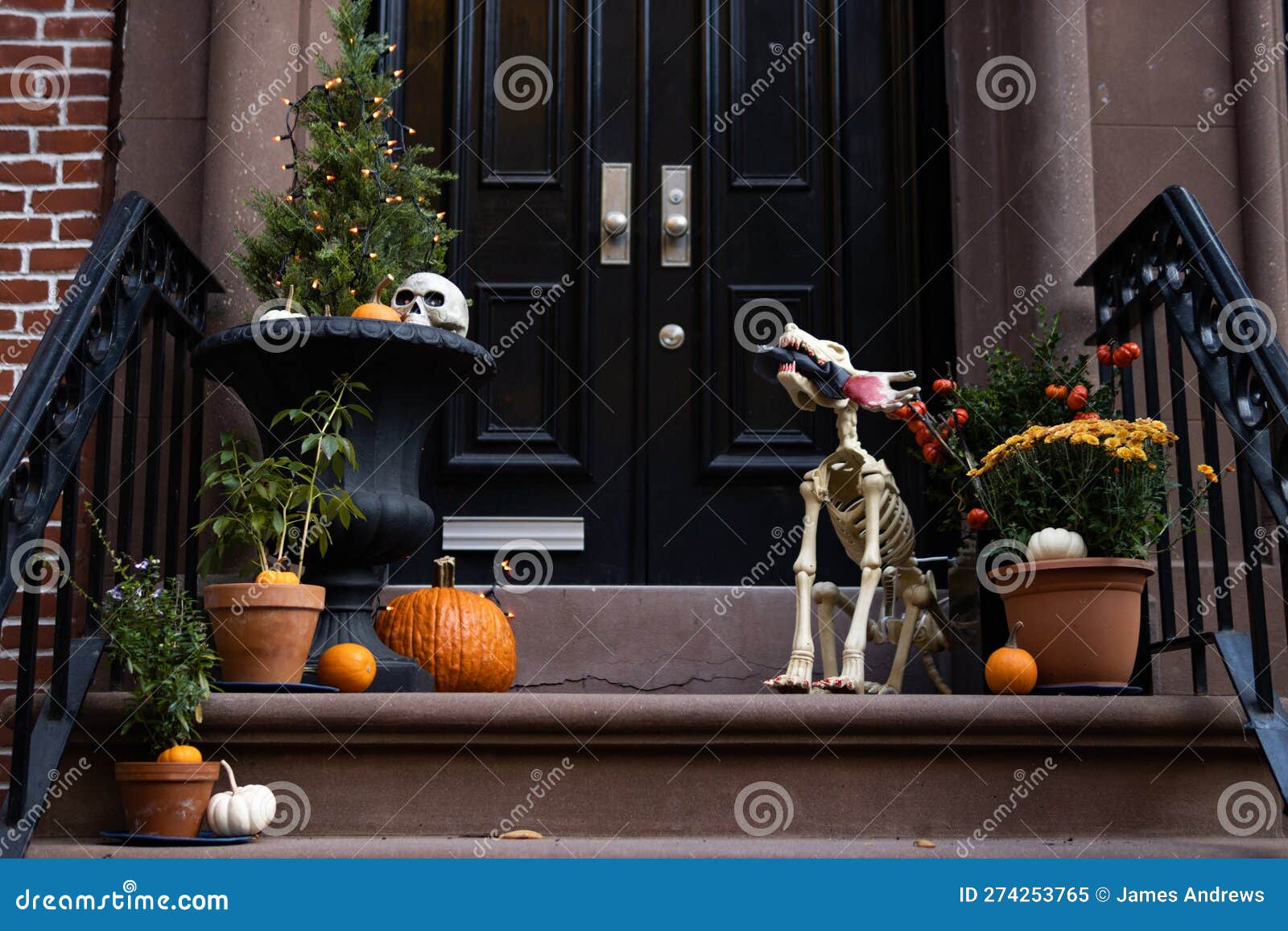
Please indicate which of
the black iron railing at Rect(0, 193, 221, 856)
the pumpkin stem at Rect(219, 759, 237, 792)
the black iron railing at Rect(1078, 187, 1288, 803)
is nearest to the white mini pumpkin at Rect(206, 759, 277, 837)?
the pumpkin stem at Rect(219, 759, 237, 792)

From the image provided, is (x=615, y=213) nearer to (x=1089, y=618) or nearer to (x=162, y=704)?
(x=1089, y=618)

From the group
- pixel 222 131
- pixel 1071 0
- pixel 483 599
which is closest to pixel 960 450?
pixel 483 599

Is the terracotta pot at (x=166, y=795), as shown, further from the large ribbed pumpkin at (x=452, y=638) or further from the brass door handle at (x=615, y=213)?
the brass door handle at (x=615, y=213)

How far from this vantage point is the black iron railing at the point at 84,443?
2.68 meters

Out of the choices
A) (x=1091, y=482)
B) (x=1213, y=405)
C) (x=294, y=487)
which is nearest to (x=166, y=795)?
(x=294, y=487)

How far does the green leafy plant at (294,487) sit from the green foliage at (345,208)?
0.32m

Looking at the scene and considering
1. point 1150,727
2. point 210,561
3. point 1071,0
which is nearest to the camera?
point 1150,727

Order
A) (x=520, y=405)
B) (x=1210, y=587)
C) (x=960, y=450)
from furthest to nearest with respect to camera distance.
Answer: (x=520, y=405) → (x=1210, y=587) → (x=960, y=450)

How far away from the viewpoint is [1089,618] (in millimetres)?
3141

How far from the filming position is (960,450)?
11.6 feet

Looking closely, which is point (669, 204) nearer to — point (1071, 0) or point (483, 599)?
point (1071, 0)

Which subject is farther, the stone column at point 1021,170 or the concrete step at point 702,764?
the stone column at point 1021,170

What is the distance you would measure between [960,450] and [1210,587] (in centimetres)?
80

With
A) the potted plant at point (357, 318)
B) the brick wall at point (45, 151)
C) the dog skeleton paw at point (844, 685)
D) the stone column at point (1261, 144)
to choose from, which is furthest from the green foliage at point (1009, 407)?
the brick wall at point (45, 151)
